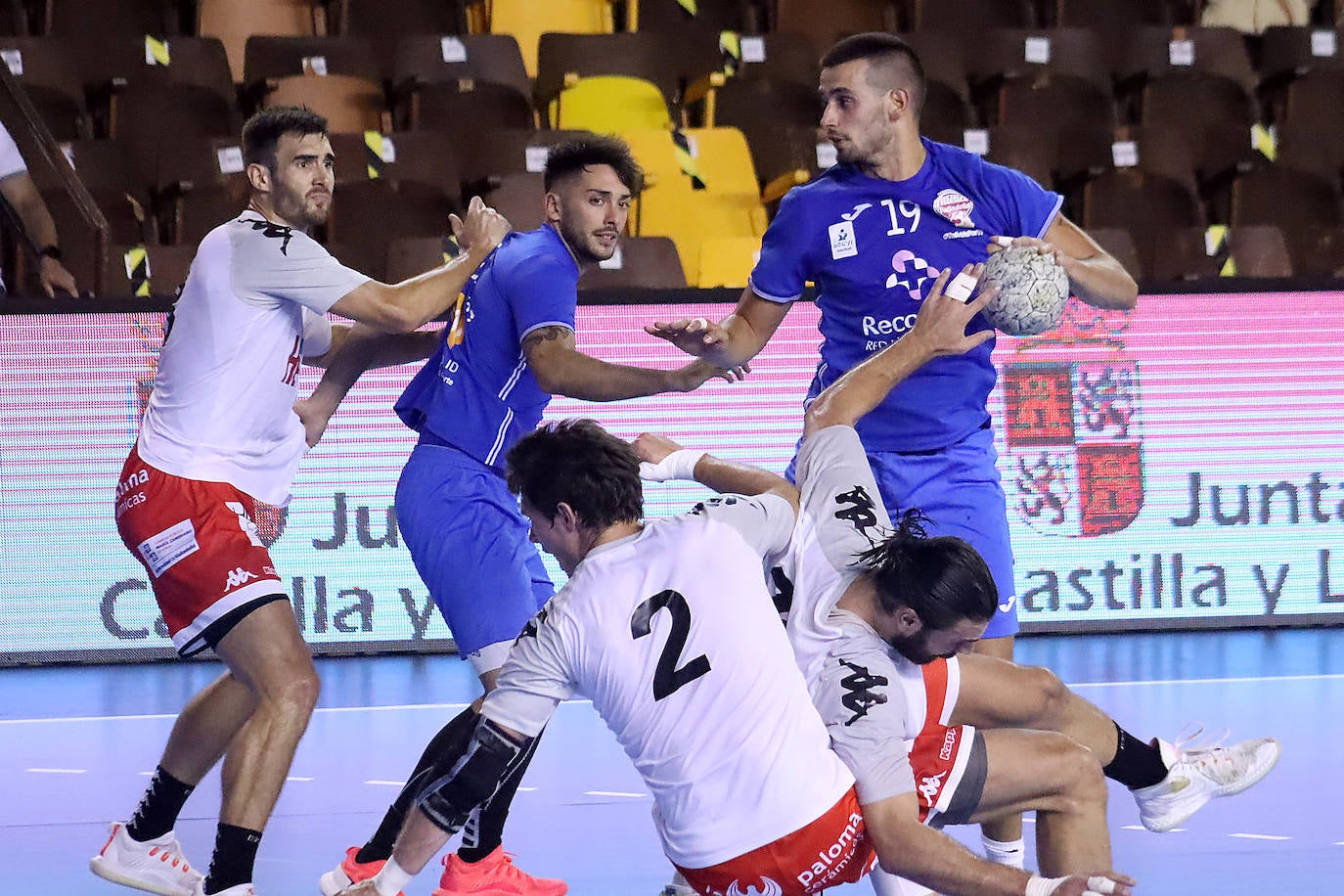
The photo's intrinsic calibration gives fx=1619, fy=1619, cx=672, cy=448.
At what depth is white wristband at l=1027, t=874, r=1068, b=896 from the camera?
9.55 feet

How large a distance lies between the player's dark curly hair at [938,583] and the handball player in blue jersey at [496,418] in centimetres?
120

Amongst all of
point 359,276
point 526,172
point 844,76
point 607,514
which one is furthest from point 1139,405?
point 607,514

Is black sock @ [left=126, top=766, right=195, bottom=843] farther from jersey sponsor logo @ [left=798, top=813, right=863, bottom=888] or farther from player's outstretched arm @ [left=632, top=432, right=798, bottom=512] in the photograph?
jersey sponsor logo @ [left=798, top=813, right=863, bottom=888]

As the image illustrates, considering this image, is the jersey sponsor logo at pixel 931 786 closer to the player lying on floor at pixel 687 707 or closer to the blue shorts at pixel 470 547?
the player lying on floor at pixel 687 707

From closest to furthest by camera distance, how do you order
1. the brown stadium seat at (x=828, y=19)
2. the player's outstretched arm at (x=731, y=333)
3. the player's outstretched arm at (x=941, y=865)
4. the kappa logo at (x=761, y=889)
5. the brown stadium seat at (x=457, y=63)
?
the player's outstretched arm at (x=941, y=865) < the kappa logo at (x=761, y=889) < the player's outstretched arm at (x=731, y=333) < the brown stadium seat at (x=457, y=63) < the brown stadium seat at (x=828, y=19)

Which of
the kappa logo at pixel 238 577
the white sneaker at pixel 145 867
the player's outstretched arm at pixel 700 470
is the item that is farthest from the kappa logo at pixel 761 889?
the white sneaker at pixel 145 867

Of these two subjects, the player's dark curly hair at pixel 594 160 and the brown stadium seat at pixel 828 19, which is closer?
the player's dark curly hair at pixel 594 160

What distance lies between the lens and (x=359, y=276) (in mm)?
4316

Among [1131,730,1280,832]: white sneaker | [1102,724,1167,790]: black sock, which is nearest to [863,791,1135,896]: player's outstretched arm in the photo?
[1102,724,1167,790]: black sock

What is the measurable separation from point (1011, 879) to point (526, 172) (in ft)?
21.3

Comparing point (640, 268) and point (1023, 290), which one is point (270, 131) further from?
point (640, 268)

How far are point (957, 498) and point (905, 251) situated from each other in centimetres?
68

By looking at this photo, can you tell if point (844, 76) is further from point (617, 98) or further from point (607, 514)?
point (617, 98)

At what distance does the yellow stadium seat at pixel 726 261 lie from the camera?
344 inches
